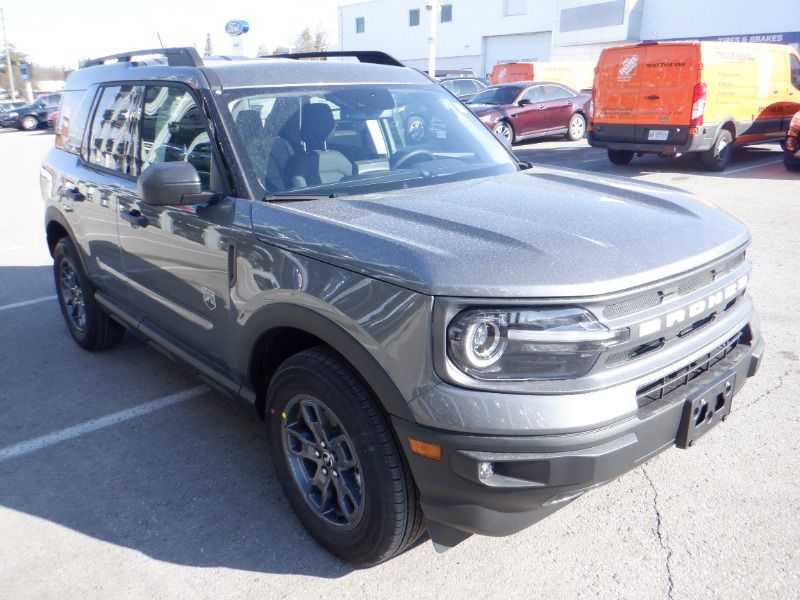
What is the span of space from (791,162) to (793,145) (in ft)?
1.21

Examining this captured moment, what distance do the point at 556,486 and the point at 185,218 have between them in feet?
6.77

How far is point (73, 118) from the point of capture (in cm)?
481

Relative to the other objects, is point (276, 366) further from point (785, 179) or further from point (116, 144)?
point (785, 179)

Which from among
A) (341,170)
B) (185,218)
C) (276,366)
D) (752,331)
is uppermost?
(341,170)

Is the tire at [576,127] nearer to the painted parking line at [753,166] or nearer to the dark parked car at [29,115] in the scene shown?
the painted parking line at [753,166]

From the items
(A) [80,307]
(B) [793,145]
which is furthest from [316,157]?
(B) [793,145]

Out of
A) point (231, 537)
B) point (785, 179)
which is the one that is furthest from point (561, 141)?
point (231, 537)

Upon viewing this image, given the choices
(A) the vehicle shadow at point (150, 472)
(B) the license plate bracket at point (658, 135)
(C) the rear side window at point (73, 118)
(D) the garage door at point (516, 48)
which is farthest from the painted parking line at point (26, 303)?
(D) the garage door at point (516, 48)

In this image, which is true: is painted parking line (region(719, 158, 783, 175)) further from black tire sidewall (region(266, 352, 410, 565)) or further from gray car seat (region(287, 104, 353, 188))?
black tire sidewall (region(266, 352, 410, 565))

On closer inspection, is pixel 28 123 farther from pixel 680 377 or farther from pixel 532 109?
pixel 680 377

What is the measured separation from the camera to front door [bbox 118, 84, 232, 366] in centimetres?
307

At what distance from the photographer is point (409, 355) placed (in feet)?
7.14

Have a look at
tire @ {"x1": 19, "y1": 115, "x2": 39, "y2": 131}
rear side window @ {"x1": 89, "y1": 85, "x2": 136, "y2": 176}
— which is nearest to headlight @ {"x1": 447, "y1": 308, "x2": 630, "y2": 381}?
rear side window @ {"x1": 89, "y1": 85, "x2": 136, "y2": 176}

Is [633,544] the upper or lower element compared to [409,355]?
lower
